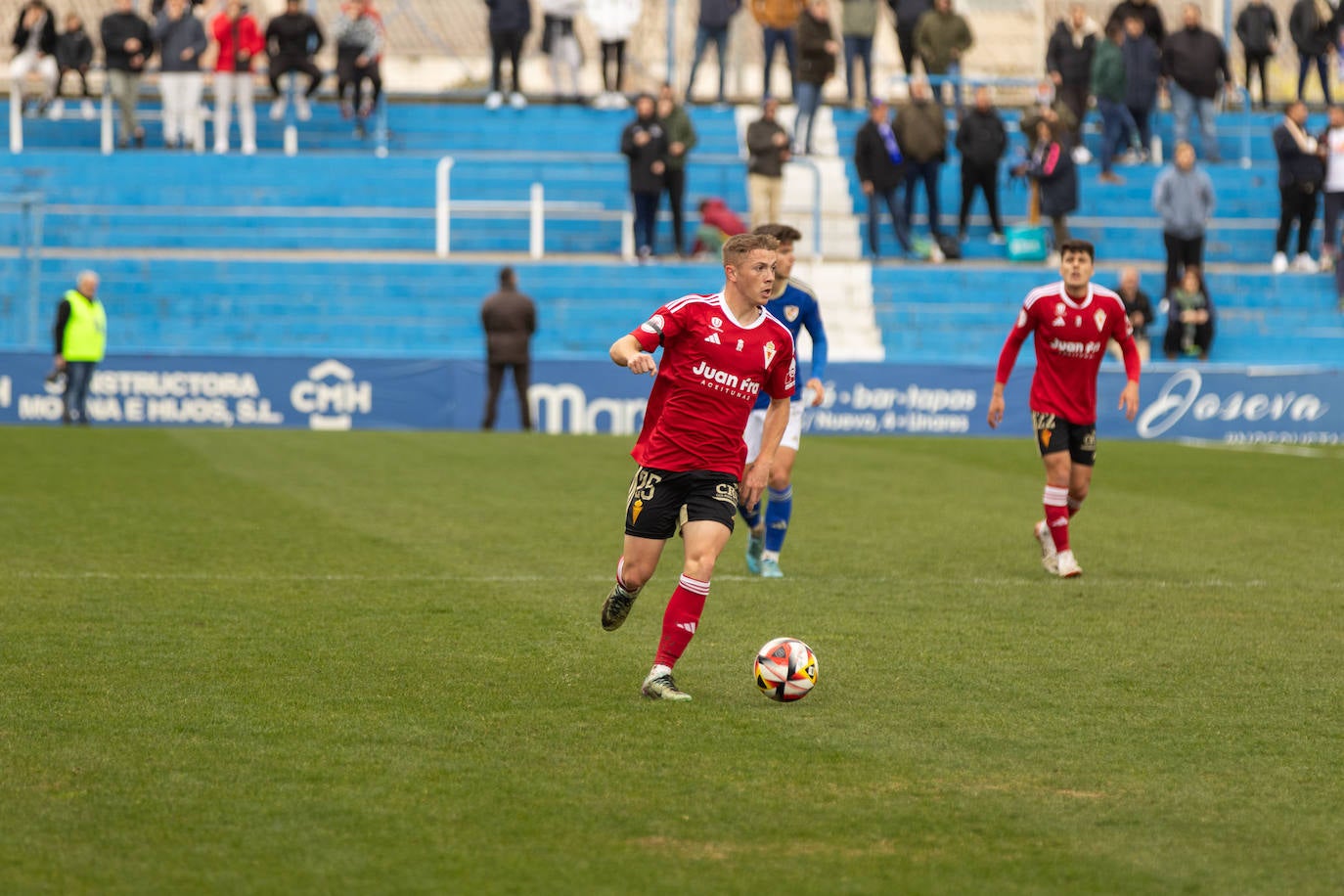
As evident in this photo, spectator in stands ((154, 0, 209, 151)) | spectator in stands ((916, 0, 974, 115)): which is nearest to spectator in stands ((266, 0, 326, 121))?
spectator in stands ((154, 0, 209, 151))

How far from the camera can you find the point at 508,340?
22.7m

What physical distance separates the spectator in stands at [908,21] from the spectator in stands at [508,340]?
1004 cm

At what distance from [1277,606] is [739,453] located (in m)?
3.99

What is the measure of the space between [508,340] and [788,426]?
11.9 metres

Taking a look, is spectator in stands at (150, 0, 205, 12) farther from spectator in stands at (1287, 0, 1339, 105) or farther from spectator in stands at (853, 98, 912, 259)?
spectator in stands at (1287, 0, 1339, 105)

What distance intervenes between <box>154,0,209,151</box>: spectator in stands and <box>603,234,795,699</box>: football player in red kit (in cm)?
2254

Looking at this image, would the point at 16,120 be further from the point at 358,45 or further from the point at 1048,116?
the point at 1048,116

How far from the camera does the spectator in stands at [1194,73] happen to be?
2911cm

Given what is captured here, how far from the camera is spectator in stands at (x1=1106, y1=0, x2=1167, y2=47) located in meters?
29.8

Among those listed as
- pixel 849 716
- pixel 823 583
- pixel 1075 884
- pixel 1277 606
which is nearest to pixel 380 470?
pixel 823 583

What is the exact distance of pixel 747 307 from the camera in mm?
7664

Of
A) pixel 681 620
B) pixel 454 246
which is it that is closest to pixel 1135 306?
pixel 454 246

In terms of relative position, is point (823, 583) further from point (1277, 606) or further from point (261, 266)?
point (261, 266)

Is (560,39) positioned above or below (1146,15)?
below
